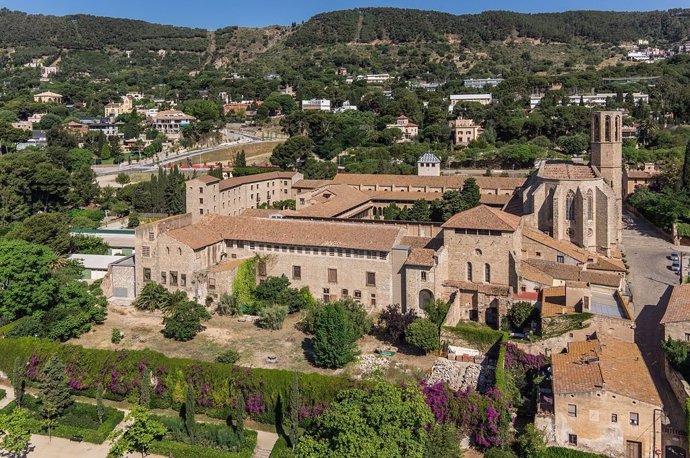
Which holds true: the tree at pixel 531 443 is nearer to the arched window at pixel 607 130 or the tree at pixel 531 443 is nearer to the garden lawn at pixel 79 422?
the garden lawn at pixel 79 422

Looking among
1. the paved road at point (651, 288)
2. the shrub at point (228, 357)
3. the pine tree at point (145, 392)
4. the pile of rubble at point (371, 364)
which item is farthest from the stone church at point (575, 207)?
the pine tree at point (145, 392)

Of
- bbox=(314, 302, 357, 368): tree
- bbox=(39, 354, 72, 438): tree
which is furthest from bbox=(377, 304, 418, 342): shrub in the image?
bbox=(39, 354, 72, 438): tree

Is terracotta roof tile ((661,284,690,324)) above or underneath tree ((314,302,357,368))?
A: above

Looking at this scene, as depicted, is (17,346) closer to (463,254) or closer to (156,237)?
(156,237)

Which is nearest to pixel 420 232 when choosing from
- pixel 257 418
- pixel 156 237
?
pixel 156 237

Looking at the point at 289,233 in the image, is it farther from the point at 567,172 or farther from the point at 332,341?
the point at 567,172

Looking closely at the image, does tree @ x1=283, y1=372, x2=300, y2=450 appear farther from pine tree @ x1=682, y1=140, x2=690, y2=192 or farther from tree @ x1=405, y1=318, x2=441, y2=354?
pine tree @ x1=682, y1=140, x2=690, y2=192
